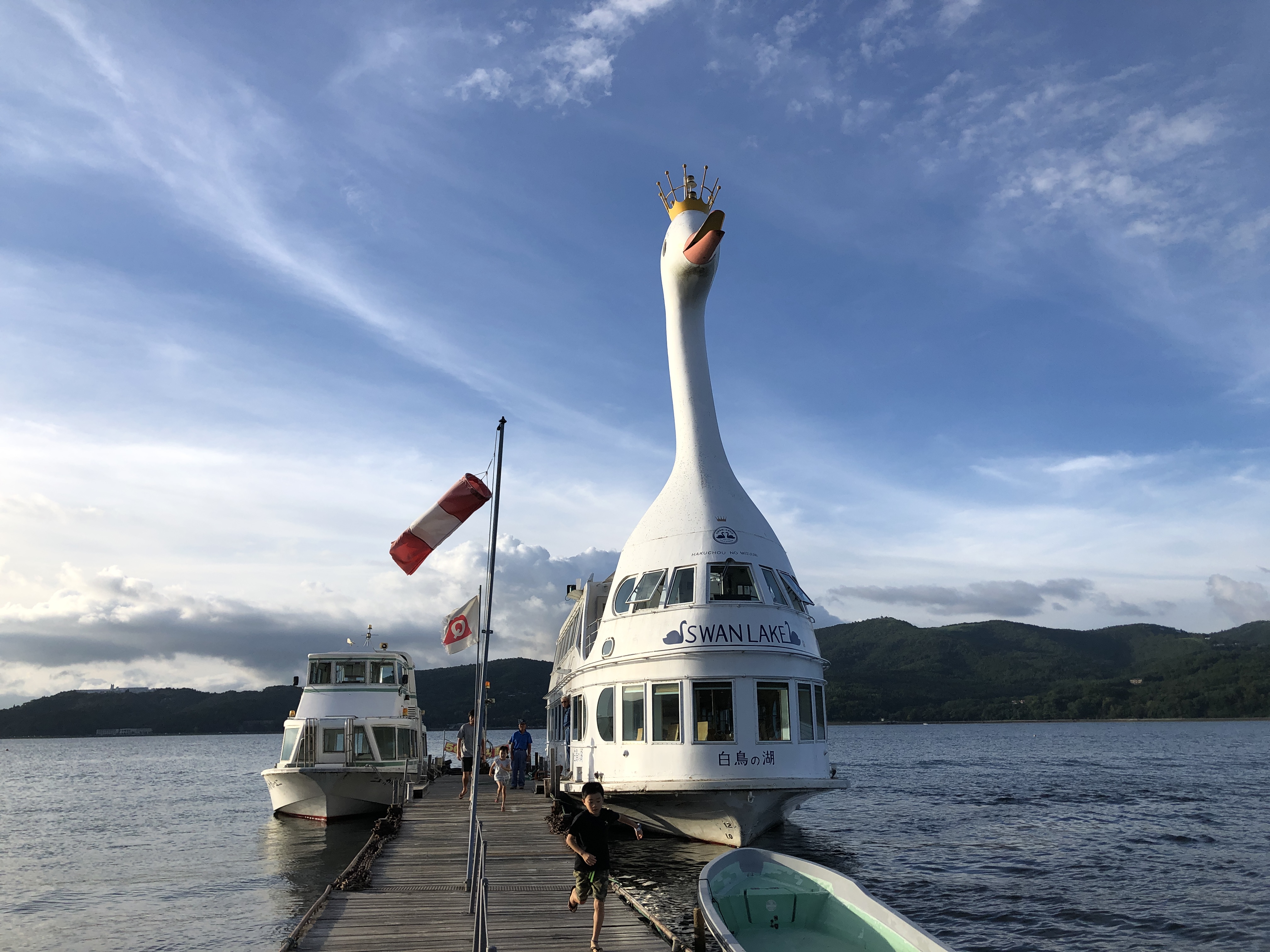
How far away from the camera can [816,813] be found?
38.3 m

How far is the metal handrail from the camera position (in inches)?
378

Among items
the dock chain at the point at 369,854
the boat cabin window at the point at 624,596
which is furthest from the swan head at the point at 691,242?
the dock chain at the point at 369,854

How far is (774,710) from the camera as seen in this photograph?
65.5ft

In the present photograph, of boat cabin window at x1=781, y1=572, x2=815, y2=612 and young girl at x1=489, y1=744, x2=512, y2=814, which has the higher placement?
boat cabin window at x1=781, y1=572, x2=815, y2=612

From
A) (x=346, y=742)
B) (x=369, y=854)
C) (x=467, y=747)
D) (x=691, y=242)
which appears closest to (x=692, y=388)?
(x=691, y=242)

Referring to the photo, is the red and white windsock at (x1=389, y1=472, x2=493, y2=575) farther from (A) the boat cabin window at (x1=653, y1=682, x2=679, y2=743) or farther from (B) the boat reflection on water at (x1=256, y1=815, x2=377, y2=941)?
(B) the boat reflection on water at (x1=256, y1=815, x2=377, y2=941)

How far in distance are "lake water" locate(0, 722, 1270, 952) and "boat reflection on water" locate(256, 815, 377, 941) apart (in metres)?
0.10

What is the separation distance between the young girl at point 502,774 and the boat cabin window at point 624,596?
21.3 ft

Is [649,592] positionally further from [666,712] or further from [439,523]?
[439,523]

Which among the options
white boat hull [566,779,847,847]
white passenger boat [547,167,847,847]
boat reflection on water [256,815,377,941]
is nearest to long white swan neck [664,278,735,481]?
white passenger boat [547,167,847,847]

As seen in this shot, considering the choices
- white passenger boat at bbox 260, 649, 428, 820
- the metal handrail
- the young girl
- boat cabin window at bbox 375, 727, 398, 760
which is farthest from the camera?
boat cabin window at bbox 375, 727, 398, 760

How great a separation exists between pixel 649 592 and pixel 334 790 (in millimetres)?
15645

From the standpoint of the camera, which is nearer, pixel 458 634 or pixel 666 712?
pixel 666 712

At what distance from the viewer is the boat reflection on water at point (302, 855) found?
68.0 feet
